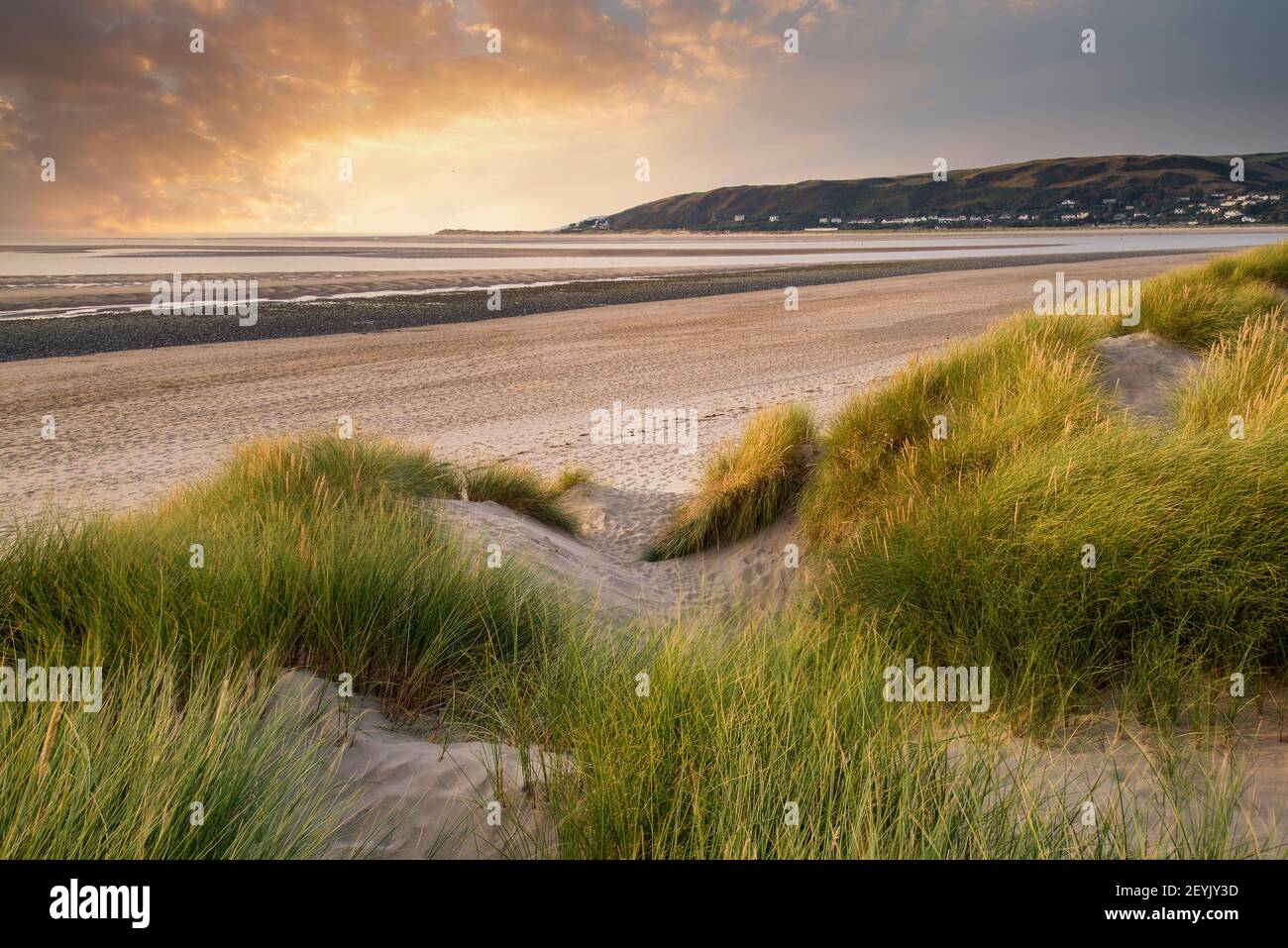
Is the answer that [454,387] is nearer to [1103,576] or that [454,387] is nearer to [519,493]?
[519,493]

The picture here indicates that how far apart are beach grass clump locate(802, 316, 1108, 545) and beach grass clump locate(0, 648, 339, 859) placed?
4009mm

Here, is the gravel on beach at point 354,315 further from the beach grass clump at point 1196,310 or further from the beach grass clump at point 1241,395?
the beach grass clump at point 1241,395

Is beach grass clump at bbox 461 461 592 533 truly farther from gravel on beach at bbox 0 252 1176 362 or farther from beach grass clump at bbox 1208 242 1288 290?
gravel on beach at bbox 0 252 1176 362

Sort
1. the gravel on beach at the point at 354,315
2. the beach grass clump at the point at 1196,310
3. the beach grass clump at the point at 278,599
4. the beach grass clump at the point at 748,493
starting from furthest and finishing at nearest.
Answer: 1. the gravel on beach at the point at 354,315
2. the beach grass clump at the point at 1196,310
3. the beach grass clump at the point at 748,493
4. the beach grass clump at the point at 278,599

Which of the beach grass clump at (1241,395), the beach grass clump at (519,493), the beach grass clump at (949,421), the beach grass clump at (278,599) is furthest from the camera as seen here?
the beach grass clump at (519,493)

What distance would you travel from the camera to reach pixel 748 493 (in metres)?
7.58

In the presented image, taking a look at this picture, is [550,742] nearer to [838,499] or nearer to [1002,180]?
[838,499]

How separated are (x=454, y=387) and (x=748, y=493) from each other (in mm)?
8213

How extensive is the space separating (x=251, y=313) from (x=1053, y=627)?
2486cm

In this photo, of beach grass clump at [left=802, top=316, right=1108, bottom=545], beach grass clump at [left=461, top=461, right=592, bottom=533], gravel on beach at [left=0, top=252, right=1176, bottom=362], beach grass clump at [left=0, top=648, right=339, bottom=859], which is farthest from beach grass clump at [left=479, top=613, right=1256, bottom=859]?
gravel on beach at [left=0, top=252, right=1176, bottom=362]

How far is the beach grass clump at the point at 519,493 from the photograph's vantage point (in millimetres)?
7750

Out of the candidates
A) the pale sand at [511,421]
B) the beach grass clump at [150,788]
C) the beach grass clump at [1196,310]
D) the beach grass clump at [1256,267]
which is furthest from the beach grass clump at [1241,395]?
A: the beach grass clump at [1256,267]

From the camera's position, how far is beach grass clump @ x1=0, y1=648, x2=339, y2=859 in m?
1.91

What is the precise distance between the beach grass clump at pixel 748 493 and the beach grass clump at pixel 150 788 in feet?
17.3
